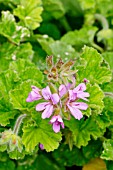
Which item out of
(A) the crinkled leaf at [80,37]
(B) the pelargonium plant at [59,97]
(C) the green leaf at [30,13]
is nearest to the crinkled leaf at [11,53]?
(C) the green leaf at [30,13]

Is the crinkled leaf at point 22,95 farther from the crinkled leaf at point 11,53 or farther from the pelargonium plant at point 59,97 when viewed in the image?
the crinkled leaf at point 11,53

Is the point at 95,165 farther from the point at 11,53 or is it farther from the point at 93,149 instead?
the point at 11,53

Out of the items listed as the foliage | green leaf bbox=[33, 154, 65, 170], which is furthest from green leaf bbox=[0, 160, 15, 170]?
green leaf bbox=[33, 154, 65, 170]

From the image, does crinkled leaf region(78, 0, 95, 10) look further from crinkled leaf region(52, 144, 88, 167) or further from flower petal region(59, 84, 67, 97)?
flower petal region(59, 84, 67, 97)

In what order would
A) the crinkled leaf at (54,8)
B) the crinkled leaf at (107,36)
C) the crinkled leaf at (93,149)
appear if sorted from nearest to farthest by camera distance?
the crinkled leaf at (93,149)
the crinkled leaf at (107,36)
the crinkled leaf at (54,8)

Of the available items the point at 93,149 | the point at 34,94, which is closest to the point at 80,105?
the point at 34,94

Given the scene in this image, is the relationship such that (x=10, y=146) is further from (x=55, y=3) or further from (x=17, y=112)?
(x=55, y=3)
